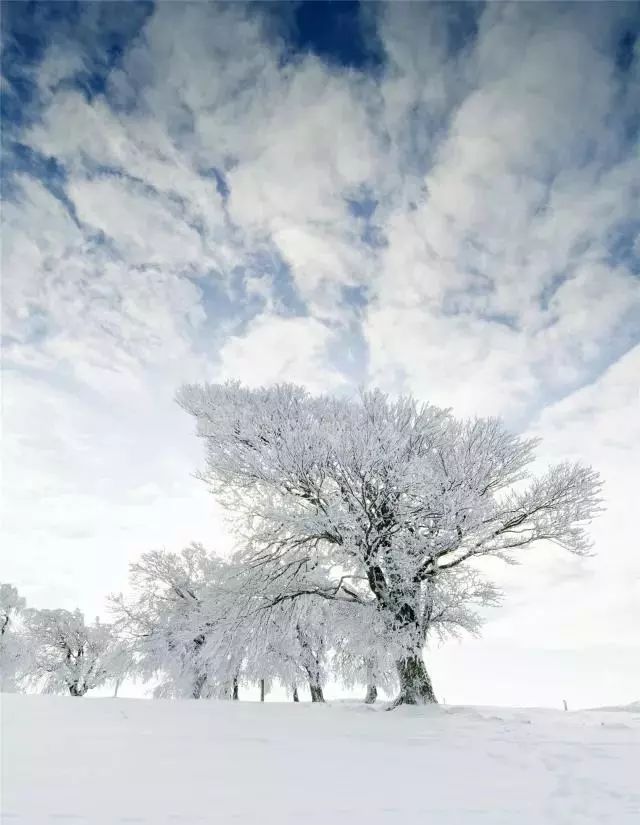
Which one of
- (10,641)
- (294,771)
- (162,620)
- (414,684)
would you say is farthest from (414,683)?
(10,641)

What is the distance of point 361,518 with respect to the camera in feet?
40.0

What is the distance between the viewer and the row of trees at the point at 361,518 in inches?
473

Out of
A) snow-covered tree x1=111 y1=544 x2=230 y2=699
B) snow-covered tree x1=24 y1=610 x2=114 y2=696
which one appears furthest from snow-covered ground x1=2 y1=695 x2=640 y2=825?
snow-covered tree x1=24 y1=610 x2=114 y2=696

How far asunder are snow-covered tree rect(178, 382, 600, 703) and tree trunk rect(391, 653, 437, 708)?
0.03 meters

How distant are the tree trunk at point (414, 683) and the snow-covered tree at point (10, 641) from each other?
31.7 m

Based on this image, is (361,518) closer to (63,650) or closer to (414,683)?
(414,683)

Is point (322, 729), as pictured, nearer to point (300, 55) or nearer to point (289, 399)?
point (289, 399)

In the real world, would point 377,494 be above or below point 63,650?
above

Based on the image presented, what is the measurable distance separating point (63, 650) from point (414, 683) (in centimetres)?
3313

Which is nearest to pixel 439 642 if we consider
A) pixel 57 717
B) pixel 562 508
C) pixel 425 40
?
pixel 562 508

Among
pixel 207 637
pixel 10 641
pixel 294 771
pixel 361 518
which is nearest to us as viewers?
pixel 294 771

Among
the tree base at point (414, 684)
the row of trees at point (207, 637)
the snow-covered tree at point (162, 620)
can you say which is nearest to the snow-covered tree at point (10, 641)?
the row of trees at point (207, 637)

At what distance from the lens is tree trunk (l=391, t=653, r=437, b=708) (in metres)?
12.1

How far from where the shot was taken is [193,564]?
28297mm
